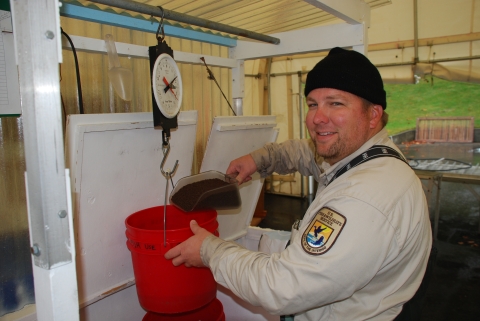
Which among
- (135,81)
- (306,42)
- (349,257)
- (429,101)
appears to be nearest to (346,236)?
(349,257)

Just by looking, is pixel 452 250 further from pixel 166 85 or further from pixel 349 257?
pixel 166 85

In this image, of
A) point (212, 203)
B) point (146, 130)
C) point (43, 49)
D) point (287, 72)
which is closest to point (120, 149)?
point (146, 130)

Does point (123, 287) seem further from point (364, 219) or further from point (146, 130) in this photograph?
point (364, 219)

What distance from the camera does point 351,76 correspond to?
45.1 inches

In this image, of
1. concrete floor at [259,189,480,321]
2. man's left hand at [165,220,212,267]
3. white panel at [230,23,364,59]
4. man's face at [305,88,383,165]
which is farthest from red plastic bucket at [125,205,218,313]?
concrete floor at [259,189,480,321]

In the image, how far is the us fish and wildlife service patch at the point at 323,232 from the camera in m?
0.94

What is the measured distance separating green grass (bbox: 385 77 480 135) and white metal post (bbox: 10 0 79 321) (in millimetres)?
5528

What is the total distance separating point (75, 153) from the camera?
3.88 ft

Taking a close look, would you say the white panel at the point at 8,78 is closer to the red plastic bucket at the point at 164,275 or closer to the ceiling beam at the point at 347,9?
the red plastic bucket at the point at 164,275

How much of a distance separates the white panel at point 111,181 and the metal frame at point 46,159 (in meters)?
0.59

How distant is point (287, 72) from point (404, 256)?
17.2 feet

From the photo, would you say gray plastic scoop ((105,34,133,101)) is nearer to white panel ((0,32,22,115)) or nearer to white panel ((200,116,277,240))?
white panel ((0,32,22,115))

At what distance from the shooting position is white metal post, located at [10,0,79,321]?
1.84 feet

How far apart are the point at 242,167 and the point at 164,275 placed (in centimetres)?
71
